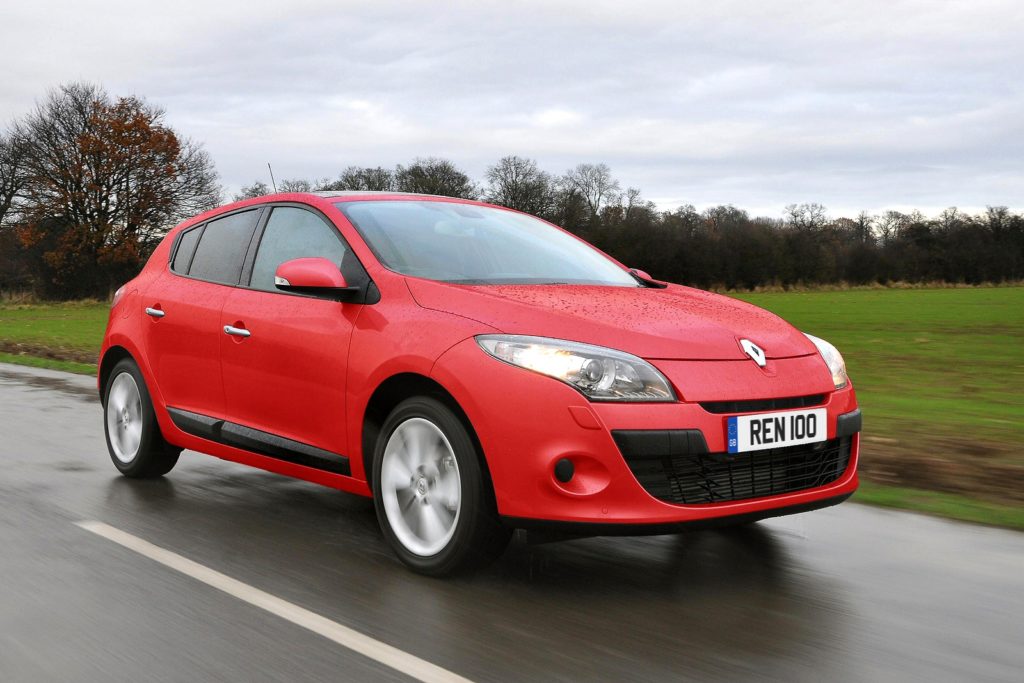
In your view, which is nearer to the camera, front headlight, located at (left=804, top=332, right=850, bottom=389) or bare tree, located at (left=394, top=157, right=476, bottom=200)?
front headlight, located at (left=804, top=332, right=850, bottom=389)

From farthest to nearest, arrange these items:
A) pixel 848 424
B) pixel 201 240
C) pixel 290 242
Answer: pixel 201 240
pixel 290 242
pixel 848 424

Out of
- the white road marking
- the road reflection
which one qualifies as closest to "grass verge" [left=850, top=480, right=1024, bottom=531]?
the road reflection

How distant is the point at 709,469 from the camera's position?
13.1 feet

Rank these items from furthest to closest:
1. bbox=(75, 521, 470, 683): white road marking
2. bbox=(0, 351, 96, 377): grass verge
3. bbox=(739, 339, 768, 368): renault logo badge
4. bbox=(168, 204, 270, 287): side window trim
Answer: bbox=(0, 351, 96, 377): grass verge < bbox=(168, 204, 270, 287): side window trim < bbox=(739, 339, 768, 368): renault logo badge < bbox=(75, 521, 470, 683): white road marking

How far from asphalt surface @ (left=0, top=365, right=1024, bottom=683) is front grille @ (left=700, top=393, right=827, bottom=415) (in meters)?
0.69

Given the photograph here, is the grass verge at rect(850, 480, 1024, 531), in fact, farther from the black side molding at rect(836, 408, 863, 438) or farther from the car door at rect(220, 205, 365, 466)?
the car door at rect(220, 205, 365, 466)

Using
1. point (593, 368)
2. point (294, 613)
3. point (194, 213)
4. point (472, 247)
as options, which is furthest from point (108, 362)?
point (194, 213)

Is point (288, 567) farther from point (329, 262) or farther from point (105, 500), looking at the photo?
point (105, 500)

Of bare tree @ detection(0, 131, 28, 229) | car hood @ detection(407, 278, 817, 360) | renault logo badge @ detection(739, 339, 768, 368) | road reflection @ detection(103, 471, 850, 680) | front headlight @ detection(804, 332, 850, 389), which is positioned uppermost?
bare tree @ detection(0, 131, 28, 229)

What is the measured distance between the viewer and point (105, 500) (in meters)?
5.78

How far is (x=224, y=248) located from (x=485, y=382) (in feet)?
7.97

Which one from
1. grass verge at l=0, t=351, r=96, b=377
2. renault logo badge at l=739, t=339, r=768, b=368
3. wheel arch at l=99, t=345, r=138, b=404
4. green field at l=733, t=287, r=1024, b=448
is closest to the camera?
renault logo badge at l=739, t=339, r=768, b=368

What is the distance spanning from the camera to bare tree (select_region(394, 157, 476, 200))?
7312 cm

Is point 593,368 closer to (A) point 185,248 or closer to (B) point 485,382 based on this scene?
(B) point 485,382
